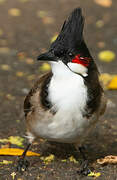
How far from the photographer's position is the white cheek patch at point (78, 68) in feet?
11.4

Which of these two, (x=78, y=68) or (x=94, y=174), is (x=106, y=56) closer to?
(x=94, y=174)

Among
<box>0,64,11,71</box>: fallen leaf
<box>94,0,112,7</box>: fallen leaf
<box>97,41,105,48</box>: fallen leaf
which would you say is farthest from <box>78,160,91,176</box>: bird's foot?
<box>94,0,112,7</box>: fallen leaf

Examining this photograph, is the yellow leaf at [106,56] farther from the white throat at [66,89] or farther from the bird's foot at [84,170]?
the white throat at [66,89]

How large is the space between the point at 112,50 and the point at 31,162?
3.40m

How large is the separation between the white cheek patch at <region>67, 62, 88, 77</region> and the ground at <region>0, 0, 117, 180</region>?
40.4 inches

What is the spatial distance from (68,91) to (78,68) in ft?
0.73

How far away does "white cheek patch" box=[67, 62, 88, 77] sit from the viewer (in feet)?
11.4

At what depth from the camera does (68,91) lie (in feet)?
11.3

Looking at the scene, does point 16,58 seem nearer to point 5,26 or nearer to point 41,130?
point 5,26

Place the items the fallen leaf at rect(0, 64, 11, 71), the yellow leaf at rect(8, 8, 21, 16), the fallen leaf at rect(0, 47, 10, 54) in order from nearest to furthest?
the fallen leaf at rect(0, 64, 11, 71)
the fallen leaf at rect(0, 47, 10, 54)
the yellow leaf at rect(8, 8, 21, 16)

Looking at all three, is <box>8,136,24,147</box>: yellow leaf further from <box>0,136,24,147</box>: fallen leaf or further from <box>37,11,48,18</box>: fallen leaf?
<box>37,11,48,18</box>: fallen leaf

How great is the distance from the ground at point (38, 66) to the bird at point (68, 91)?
1.57 feet

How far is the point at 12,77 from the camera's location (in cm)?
629

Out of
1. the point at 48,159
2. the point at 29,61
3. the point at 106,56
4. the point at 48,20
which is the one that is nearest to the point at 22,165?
the point at 48,159
